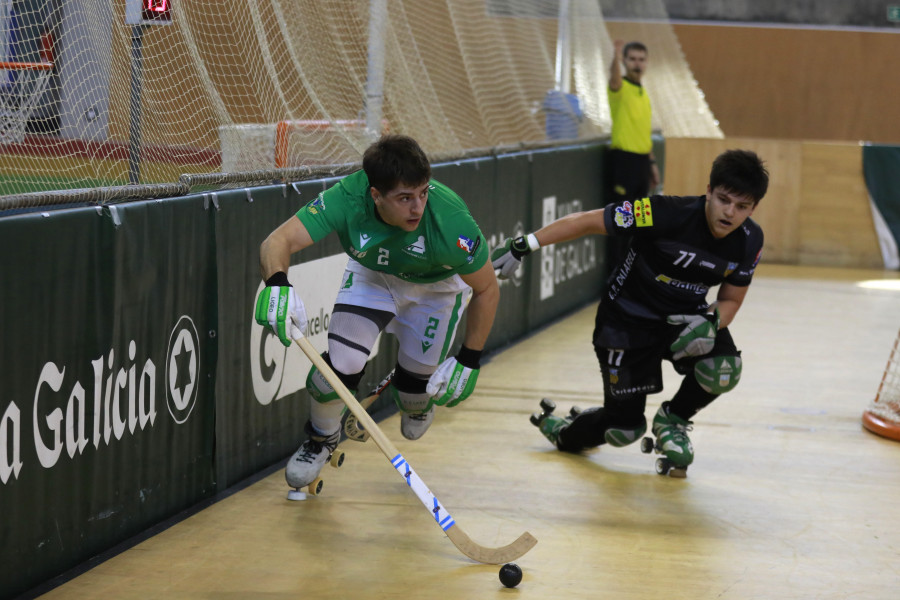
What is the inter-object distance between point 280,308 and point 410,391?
1.23m

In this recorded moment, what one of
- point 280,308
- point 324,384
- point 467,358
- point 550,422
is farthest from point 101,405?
point 550,422

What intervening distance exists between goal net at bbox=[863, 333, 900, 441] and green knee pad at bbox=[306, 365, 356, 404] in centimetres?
338

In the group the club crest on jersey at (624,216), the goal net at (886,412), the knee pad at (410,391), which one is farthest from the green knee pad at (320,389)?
the goal net at (886,412)

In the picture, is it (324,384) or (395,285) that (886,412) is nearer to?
(395,285)

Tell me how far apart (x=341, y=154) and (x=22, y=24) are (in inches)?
92.5

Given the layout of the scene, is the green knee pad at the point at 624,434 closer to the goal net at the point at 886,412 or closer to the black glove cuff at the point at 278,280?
the goal net at the point at 886,412

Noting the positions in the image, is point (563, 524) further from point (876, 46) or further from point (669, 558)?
point (876, 46)

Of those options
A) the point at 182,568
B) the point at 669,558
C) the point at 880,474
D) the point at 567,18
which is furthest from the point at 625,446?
the point at 567,18

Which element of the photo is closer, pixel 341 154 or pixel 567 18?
pixel 341 154

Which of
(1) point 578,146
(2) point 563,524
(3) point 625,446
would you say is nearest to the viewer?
(2) point 563,524

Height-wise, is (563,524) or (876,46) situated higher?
(876,46)

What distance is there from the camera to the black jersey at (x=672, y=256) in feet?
18.1

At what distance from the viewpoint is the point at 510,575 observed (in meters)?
4.09

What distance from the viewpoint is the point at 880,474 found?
588 cm
